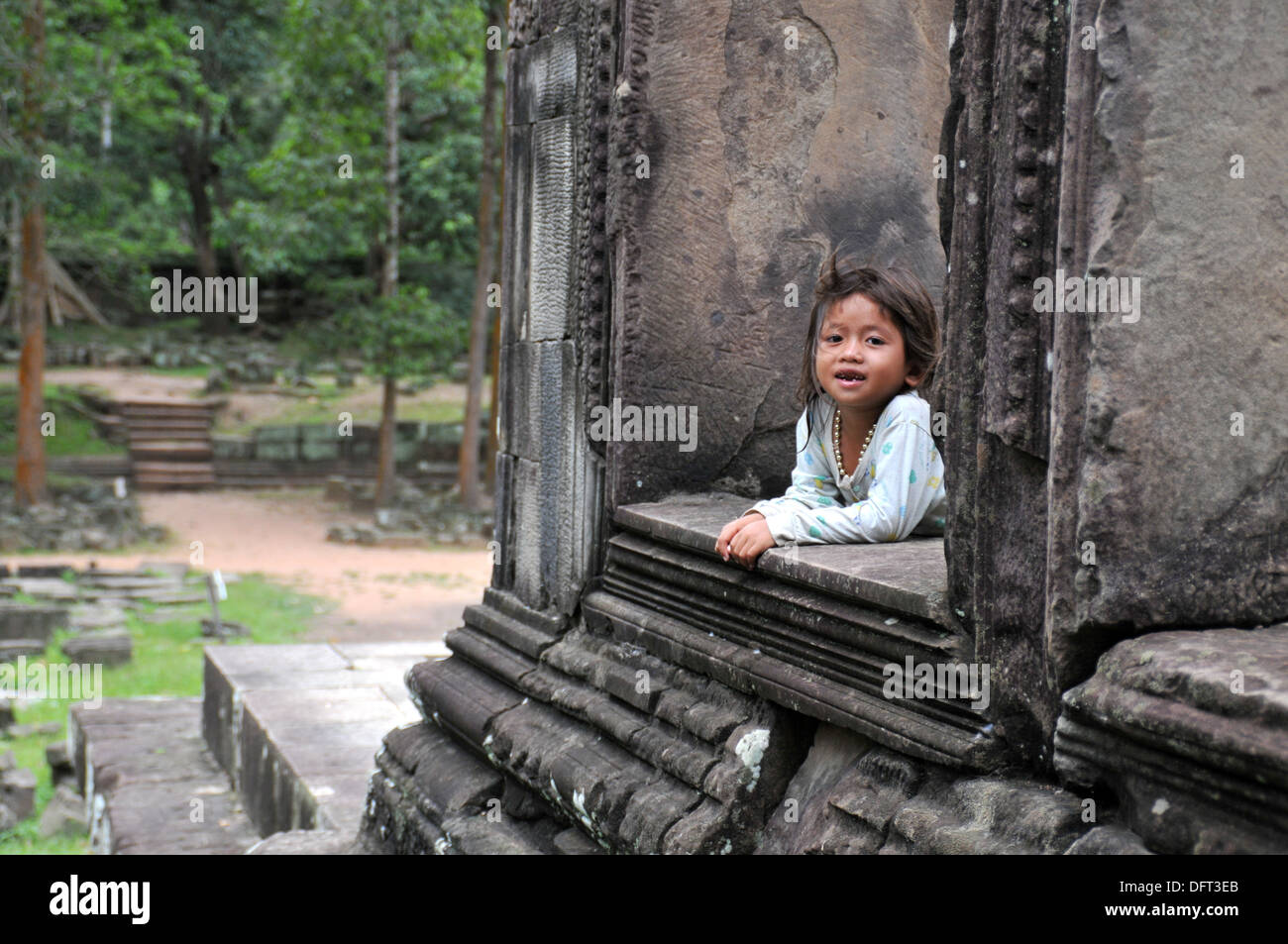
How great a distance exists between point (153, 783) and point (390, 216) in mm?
10958

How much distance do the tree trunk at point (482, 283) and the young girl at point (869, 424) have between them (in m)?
12.7

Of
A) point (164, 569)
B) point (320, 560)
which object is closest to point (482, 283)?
point (320, 560)

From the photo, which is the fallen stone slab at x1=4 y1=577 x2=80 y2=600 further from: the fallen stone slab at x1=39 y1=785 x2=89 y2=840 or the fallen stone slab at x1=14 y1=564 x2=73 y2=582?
the fallen stone slab at x1=39 y1=785 x2=89 y2=840

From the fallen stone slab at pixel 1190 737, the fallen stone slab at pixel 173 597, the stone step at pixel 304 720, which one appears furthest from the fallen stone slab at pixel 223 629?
the fallen stone slab at pixel 1190 737

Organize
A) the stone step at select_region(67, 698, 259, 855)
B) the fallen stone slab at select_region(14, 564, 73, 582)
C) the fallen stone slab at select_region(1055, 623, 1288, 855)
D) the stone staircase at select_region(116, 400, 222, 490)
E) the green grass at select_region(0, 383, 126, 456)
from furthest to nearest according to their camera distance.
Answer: the green grass at select_region(0, 383, 126, 456) → the stone staircase at select_region(116, 400, 222, 490) → the fallen stone slab at select_region(14, 564, 73, 582) → the stone step at select_region(67, 698, 259, 855) → the fallen stone slab at select_region(1055, 623, 1288, 855)

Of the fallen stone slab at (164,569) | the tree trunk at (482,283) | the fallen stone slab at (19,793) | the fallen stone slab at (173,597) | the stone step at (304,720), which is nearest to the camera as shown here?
the stone step at (304,720)

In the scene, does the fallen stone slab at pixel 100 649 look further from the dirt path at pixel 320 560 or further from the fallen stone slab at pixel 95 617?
the dirt path at pixel 320 560

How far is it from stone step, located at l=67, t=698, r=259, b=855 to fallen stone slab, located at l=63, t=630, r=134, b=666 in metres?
2.32

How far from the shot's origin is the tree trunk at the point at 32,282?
14766 mm

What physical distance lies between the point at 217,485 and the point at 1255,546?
757 inches

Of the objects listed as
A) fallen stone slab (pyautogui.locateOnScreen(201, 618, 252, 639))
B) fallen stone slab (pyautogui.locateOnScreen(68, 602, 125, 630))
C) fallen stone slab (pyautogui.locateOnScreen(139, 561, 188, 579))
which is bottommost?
fallen stone slab (pyautogui.locateOnScreen(201, 618, 252, 639))

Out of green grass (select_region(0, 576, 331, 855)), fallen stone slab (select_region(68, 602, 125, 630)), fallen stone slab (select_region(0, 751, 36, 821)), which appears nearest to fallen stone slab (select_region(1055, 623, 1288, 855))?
green grass (select_region(0, 576, 331, 855))

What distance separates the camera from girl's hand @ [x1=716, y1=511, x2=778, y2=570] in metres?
2.57

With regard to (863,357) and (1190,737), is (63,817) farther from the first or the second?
(1190,737)
